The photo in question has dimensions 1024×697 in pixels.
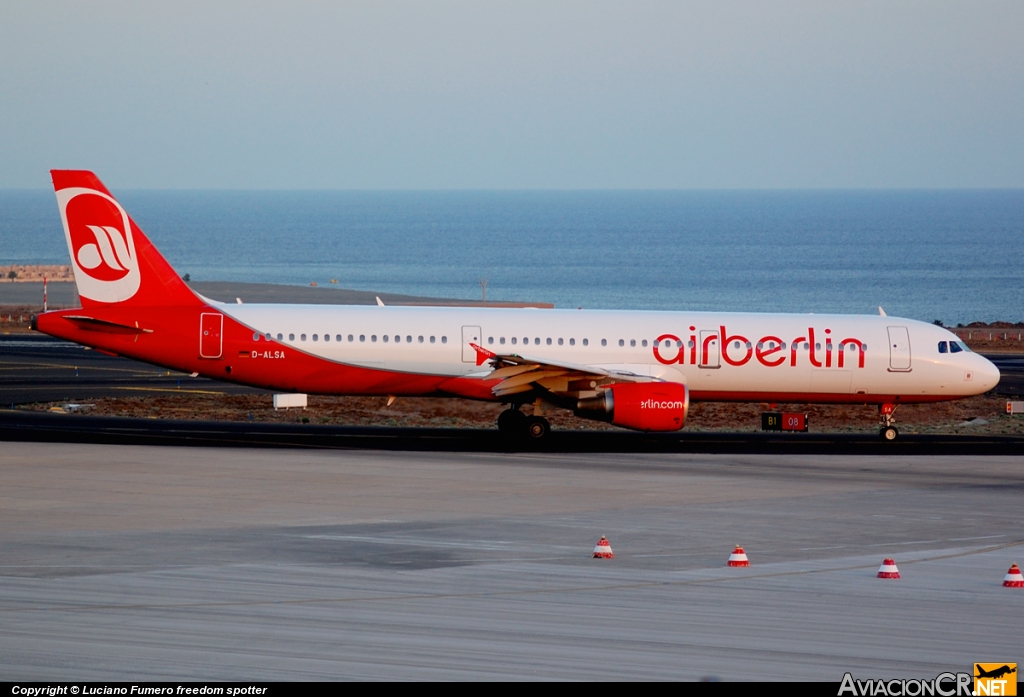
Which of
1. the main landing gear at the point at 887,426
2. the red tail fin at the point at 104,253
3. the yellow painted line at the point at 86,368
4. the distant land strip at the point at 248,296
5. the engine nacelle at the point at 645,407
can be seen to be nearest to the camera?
the engine nacelle at the point at 645,407

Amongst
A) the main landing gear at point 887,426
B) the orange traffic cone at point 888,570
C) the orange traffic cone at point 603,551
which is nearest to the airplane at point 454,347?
the main landing gear at point 887,426

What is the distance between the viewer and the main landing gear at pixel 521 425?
3519 centimetres

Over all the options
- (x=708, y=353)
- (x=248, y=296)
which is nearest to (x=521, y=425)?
(x=708, y=353)

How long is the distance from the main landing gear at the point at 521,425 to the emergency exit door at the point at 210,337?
7882 mm

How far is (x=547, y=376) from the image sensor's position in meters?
34.3

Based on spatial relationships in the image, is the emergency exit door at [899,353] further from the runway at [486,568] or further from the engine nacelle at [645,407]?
the engine nacelle at [645,407]

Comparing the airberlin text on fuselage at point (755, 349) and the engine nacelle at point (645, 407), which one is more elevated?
the airberlin text on fuselage at point (755, 349)

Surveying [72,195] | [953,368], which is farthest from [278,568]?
[953,368]

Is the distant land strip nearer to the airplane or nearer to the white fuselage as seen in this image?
the white fuselage

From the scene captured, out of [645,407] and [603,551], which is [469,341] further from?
[603,551]

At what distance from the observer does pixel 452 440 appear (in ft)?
115

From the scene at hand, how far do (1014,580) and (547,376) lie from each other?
1756 centimetres

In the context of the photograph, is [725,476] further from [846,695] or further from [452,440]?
[846,695]

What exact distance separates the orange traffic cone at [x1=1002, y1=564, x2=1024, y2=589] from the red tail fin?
23.3m
